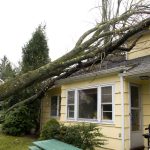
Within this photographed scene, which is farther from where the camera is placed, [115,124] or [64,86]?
[64,86]

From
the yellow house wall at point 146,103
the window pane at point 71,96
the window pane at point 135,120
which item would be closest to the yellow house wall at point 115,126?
the window pane at point 135,120

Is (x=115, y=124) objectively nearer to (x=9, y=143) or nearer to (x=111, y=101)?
(x=111, y=101)

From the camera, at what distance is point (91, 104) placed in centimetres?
1065

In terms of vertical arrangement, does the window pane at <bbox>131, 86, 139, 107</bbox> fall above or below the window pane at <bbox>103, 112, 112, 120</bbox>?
above

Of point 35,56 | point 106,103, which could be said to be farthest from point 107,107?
point 35,56

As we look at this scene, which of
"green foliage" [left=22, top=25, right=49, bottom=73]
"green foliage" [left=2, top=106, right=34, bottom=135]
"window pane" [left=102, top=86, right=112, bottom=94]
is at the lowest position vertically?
"green foliage" [left=2, top=106, right=34, bottom=135]

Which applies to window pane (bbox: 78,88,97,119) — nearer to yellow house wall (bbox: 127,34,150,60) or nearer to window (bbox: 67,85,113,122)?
window (bbox: 67,85,113,122)

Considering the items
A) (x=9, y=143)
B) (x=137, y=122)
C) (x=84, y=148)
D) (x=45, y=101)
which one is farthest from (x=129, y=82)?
(x=45, y=101)

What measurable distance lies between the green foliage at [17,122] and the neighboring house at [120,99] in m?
4.39

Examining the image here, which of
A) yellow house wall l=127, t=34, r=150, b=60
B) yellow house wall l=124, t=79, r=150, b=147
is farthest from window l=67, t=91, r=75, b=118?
yellow house wall l=124, t=79, r=150, b=147

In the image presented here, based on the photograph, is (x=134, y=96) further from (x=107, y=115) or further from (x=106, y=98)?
(x=107, y=115)

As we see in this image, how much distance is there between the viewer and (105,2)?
17141 millimetres

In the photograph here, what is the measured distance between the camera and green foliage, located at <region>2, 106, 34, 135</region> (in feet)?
46.9

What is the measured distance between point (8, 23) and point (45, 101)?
7812 mm
